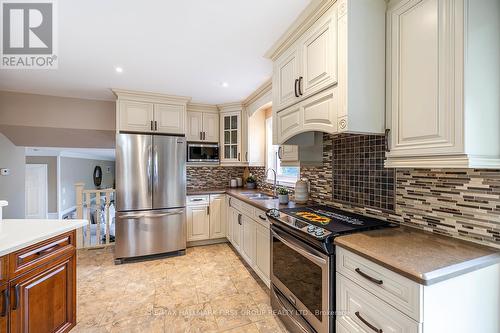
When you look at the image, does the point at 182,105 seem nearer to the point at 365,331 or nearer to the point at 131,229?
the point at 131,229

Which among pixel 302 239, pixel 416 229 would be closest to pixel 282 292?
pixel 302 239

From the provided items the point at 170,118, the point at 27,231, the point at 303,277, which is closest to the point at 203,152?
the point at 170,118

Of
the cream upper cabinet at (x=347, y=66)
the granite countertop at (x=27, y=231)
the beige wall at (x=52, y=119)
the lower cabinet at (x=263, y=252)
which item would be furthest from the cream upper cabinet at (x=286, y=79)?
the beige wall at (x=52, y=119)

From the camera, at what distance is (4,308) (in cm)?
120

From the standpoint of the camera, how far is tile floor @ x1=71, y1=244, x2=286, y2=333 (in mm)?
1862

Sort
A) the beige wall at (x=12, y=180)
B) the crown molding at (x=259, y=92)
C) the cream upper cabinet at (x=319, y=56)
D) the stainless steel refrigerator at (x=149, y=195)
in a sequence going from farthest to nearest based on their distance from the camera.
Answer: the beige wall at (x=12, y=180)
the stainless steel refrigerator at (x=149, y=195)
the crown molding at (x=259, y=92)
the cream upper cabinet at (x=319, y=56)

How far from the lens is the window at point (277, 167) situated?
3027mm

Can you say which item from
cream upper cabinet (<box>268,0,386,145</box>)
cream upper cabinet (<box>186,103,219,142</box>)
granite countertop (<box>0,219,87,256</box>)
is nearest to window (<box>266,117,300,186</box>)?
cream upper cabinet (<box>186,103,219,142</box>)

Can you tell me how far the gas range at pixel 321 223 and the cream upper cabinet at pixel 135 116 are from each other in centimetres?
236

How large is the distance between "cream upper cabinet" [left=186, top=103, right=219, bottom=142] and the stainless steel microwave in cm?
11

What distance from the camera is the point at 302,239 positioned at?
59.2 inches

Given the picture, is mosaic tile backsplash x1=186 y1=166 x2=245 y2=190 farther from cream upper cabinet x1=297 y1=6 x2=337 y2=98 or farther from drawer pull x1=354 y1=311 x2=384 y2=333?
drawer pull x1=354 y1=311 x2=384 y2=333

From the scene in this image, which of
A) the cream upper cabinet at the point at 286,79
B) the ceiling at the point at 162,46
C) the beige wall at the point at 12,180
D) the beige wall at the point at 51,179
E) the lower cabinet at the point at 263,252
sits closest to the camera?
the ceiling at the point at 162,46

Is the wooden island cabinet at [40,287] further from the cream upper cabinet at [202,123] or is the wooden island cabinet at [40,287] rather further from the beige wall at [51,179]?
the beige wall at [51,179]
